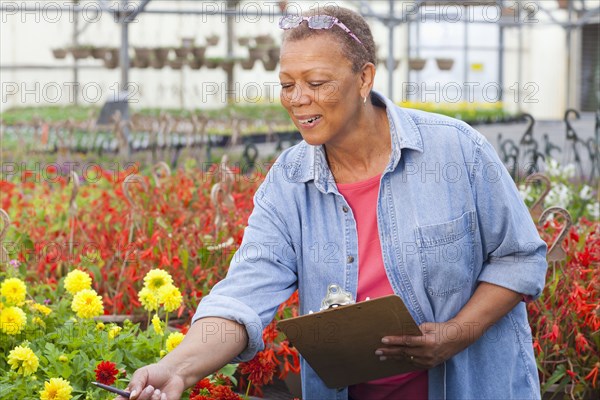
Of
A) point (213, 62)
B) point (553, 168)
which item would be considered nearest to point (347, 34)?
point (553, 168)

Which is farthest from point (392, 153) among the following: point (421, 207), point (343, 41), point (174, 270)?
point (174, 270)

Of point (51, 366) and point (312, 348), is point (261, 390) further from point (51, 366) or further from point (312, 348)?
point (312, 348)

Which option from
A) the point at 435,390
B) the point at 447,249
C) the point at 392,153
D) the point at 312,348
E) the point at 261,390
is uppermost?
the point at 392,153

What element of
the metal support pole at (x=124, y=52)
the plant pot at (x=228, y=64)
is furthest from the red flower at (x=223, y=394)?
the plant pot at (x=228, y=64)

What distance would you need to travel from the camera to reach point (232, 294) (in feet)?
5.69

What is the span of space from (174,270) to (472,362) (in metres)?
1.35

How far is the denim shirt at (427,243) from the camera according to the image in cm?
179

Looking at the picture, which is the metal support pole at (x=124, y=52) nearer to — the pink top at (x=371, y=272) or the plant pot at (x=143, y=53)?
the pink top at (x=371, y=272)

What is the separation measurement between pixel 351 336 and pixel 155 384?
40 centimetres

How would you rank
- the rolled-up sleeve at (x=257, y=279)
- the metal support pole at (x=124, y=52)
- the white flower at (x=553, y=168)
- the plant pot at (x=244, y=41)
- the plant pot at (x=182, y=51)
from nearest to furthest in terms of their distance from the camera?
1. the rolled-up sleeve at (x=257, y=279)
2. the white flower at (x=553, y=168)
3. the metal support pole at (x=124, y=52)
4. the plant pot at (x=182, y=51)
5. the plant pot at (x=244, y=41)

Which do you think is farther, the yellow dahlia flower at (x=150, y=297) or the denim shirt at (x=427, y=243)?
the yellow dahlia flower at (x=150, y=297)

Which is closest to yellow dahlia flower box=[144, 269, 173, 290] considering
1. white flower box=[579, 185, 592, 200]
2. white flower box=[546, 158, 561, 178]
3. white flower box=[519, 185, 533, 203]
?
white flower box=[519, 185, 533, 203]

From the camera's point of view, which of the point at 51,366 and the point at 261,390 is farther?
the point at 261,390

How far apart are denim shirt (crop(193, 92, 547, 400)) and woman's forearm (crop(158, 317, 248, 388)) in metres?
0.09
